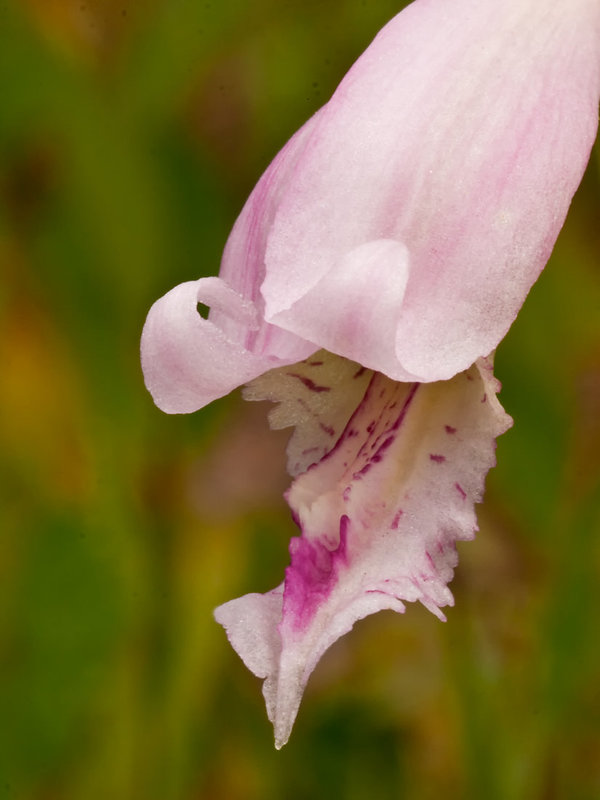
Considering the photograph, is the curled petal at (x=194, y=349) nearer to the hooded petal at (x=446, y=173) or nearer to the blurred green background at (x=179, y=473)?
the hooded petal at (x=446, y=173)

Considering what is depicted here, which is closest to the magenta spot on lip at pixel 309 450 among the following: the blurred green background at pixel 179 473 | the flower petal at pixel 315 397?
the flower petal at pixel 315 397

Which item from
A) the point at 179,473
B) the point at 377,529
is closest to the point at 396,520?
the point at 377,529

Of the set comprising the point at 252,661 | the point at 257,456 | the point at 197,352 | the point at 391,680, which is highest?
the point at 197,352

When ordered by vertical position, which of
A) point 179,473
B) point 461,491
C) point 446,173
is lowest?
point 179,473

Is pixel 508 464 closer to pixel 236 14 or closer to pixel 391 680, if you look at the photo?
pixel 391 680

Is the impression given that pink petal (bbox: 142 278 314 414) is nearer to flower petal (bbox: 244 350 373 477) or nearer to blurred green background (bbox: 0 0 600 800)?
flower petal (bbox: 244 350 373 477)

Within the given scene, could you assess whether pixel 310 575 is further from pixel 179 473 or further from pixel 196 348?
pixel 179 473

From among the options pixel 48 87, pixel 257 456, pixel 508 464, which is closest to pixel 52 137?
pixel 48 87

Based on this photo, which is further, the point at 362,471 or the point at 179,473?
the point at 179,473
